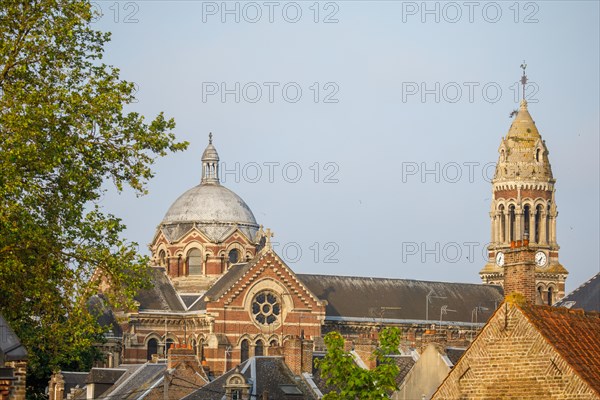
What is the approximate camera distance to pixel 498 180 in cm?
11094

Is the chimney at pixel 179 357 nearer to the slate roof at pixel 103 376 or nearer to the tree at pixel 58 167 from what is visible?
the slate roof at pixel 103 376

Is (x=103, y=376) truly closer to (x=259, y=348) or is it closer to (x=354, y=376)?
(x=259, y=348)

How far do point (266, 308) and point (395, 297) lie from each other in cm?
1224

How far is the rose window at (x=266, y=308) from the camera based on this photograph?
9262 centimetres

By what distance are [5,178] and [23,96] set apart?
2.06 m

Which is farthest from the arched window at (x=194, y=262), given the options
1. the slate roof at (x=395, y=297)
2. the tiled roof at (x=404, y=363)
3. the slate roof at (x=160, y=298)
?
the tiled roof at (x=404, y=363)

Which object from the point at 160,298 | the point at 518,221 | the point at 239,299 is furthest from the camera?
the point at 518,221

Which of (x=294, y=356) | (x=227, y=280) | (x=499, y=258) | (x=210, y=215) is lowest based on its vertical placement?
(x=294, y=356)

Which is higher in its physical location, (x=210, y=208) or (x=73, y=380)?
(x=210, y=208)

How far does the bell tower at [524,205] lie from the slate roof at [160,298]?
2527 cm

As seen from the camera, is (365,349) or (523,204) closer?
(365,349)

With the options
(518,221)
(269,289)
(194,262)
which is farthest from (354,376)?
(518,221)

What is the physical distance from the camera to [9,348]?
24.5m

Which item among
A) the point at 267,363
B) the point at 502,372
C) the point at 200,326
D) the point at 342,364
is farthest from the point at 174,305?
the point at 502,372
